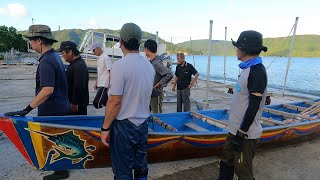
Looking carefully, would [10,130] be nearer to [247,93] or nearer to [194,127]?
[247,93]

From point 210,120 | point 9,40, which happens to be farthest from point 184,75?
point 9,40

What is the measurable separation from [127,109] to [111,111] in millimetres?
162

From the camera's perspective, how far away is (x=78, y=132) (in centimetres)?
342

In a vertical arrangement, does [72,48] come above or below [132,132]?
above

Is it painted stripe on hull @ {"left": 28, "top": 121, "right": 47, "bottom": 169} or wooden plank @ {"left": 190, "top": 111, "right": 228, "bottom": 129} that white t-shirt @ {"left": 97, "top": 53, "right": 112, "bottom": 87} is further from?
painted stripe on hull @ {"left": 28, "top": 121, "right": 47, "bottom": 169}

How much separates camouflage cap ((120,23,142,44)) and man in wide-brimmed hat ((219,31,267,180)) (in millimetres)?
1159

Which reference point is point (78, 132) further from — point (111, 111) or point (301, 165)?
point (301, 165)

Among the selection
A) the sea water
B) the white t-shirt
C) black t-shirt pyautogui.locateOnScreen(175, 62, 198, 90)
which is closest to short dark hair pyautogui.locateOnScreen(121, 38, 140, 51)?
the white t-shirt

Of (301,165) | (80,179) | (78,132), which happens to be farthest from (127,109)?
(301,165)

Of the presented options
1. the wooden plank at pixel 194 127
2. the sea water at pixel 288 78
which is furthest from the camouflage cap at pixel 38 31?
the sea water at pixel 288 78

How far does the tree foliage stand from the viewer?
49.3m

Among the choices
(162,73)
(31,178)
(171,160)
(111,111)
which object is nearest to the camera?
(111,111)

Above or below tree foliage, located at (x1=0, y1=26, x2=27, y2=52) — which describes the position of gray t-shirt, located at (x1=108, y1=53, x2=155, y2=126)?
below

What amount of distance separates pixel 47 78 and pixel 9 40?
57.5 metres
